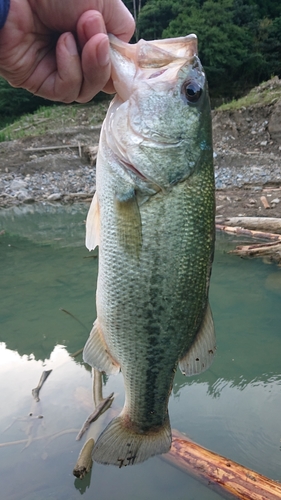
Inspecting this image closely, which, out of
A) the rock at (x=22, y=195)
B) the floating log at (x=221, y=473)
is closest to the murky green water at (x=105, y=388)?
the floating log at (x=221, y=473)

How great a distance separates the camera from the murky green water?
3.37 meters

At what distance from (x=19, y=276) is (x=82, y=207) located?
6.73 metres

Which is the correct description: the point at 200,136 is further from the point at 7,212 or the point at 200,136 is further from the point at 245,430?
the point at 7,212

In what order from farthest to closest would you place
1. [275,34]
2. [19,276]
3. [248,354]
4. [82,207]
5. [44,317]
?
[275,34]
[82,207]
[19,276]
[44,317]
[248,354]

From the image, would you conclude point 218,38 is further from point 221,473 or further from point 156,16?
point 221,473

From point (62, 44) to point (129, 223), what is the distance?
0.85 m

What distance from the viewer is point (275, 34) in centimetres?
3459

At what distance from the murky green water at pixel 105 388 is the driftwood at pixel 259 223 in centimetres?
149

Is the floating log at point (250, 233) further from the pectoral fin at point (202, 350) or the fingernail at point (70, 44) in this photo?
the fingernail at point (70, 44)

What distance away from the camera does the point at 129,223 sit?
1.84 metres

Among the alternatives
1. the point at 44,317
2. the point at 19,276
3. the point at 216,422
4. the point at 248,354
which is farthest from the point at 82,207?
the point at 216,422

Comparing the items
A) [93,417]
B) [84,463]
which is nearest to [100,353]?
[84,463]

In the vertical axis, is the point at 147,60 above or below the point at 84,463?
above

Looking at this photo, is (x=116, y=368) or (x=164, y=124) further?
(x=116, y=368)
